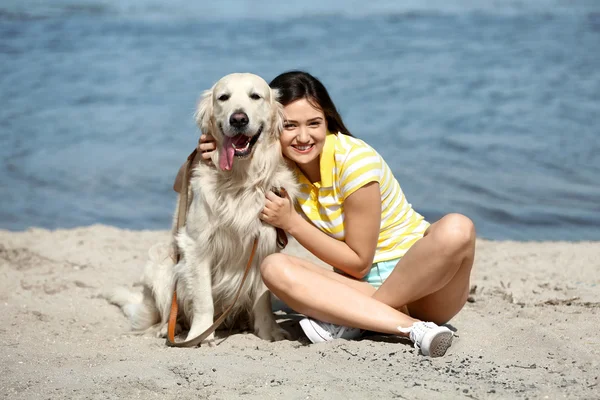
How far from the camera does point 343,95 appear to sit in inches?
419

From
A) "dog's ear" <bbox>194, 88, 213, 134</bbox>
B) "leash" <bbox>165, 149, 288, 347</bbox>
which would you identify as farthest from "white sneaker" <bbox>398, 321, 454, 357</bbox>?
"dog's ear" <bbox>194, 88, 213, 134</bbox>

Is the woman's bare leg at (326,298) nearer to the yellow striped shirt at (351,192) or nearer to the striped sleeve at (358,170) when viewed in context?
the yellow striped shirt at (351,192)

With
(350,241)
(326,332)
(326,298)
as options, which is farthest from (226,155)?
(326,332)

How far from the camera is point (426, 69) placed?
11.5m

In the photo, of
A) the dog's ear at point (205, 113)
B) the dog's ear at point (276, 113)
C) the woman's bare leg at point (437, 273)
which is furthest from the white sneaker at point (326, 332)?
the dog's ear at point (205, 113)

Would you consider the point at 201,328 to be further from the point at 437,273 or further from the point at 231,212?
the point at 437,273

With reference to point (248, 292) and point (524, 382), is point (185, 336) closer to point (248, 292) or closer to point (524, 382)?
point (248, 292)

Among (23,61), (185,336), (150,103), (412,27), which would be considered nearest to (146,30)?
(23,61)

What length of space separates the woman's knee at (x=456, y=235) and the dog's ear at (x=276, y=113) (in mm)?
925

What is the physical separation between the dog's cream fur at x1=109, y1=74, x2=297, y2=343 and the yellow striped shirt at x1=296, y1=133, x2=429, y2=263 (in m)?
0.13

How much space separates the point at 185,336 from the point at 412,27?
11.6 metres

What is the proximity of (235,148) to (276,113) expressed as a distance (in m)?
0.26

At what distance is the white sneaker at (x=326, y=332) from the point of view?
3.26 m

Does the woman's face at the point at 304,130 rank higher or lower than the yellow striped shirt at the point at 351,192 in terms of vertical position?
higher
